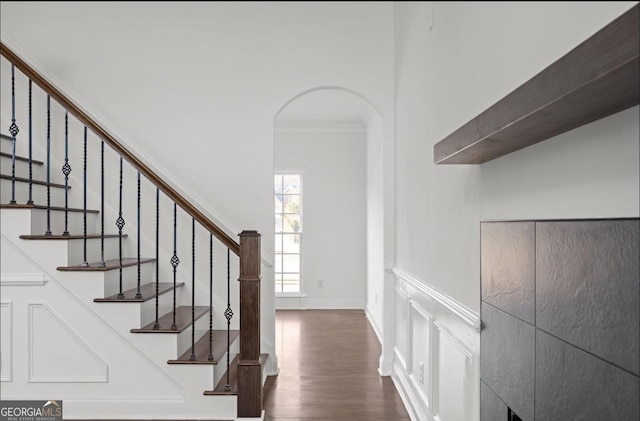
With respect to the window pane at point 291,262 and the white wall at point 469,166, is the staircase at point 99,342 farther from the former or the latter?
the window pane at point 291,262

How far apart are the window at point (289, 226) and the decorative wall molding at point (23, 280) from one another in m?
4.12

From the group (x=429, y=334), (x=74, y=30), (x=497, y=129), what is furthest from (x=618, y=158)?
(x=74, y=30)

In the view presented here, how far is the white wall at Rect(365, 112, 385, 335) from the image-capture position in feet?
16.7

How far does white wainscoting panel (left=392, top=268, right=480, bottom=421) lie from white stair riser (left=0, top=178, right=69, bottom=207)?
274 cm

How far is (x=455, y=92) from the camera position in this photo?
6.84 ft

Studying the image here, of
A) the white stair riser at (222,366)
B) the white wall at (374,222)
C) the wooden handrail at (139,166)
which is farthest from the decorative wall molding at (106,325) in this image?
the white wall at (374,222)

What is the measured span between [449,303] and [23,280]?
257 cm

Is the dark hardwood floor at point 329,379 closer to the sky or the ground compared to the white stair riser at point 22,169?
closer to the ground

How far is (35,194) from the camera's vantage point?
3.54 meters

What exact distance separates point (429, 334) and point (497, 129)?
1629mm

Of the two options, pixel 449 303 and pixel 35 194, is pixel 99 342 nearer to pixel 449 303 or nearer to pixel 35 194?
pixel 35 194

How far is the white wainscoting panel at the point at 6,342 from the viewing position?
2910mm

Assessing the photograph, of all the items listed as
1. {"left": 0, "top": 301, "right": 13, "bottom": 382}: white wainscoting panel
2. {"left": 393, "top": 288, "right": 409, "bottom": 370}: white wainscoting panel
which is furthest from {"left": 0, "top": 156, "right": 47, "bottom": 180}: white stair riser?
{"left": 393, "top": 288, "right": 409, "bottom": 370}: white wainscoting panel

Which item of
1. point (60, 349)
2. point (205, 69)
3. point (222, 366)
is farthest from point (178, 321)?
point (205, 69)
